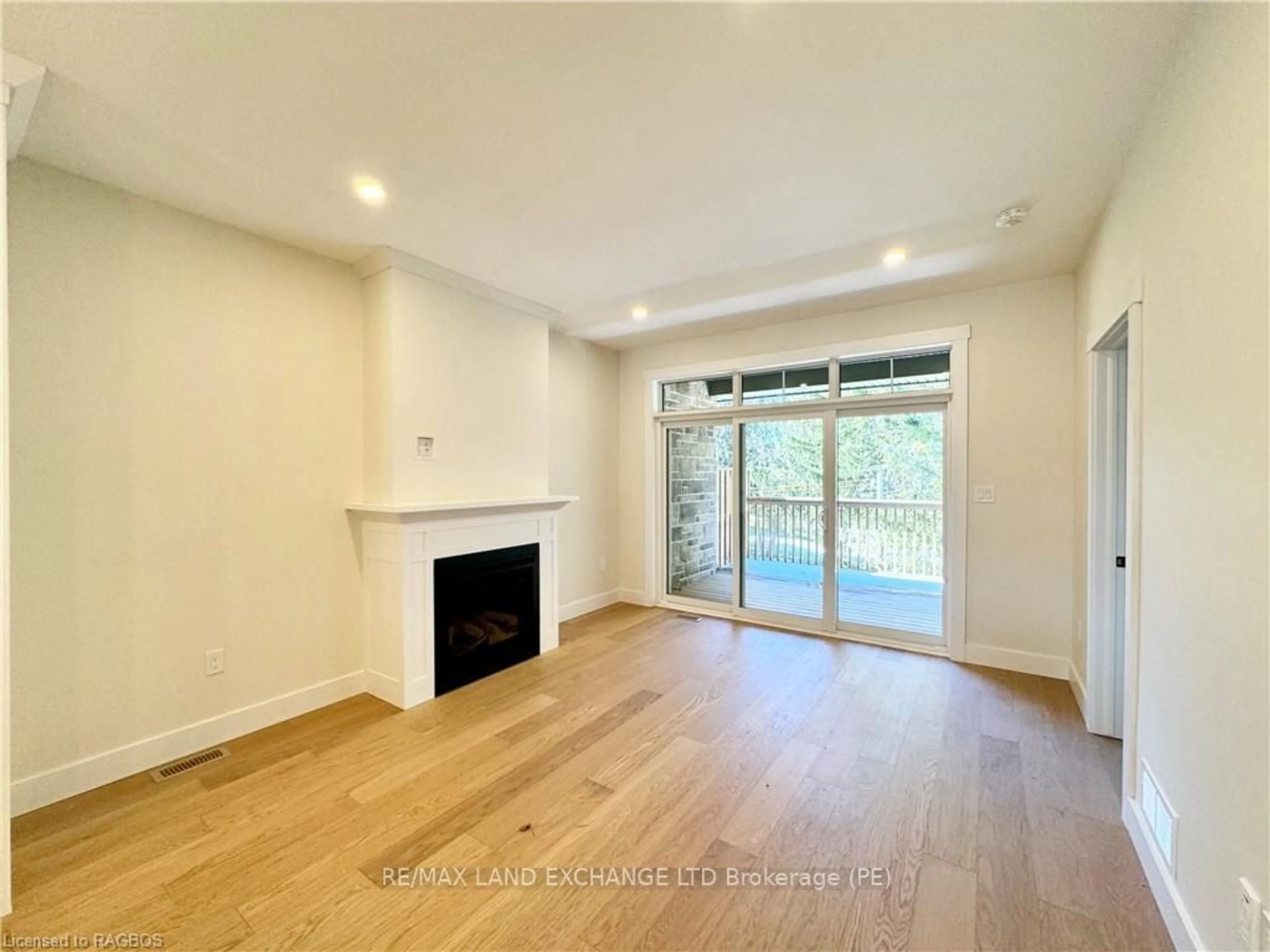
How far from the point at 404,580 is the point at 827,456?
3202mm

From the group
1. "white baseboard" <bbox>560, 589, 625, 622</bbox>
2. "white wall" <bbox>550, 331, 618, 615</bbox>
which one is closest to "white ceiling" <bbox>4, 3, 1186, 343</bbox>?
"white wall" <bbox>550, 331, 618, 615</bbox>

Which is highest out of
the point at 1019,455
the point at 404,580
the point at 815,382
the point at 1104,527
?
the point at 815,382

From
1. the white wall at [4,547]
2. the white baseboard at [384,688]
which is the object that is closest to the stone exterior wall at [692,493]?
the white baseboard at [384,688]

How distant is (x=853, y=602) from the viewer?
4.21 meters

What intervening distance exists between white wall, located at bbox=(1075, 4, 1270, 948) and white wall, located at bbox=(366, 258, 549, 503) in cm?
327

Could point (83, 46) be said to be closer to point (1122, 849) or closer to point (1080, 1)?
point (1080, 1)

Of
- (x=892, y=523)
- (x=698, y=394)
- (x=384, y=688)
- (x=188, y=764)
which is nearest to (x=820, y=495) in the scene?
(x=892, y=523)

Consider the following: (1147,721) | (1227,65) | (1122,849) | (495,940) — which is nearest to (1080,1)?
(1227,65)

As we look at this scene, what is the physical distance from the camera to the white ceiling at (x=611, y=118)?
4.69ft

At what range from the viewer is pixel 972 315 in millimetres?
3500

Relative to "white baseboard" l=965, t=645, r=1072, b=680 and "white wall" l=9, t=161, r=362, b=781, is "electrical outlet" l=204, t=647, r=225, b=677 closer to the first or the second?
"white wall" l=9, t=161, r=362, b=781

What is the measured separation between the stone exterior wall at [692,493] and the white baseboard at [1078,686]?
2.66m

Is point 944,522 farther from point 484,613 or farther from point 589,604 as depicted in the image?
point 484,613

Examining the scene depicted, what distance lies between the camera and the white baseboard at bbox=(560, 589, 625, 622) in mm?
4625
